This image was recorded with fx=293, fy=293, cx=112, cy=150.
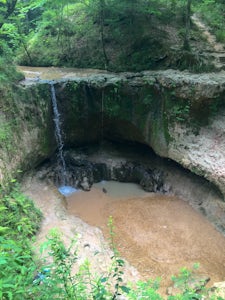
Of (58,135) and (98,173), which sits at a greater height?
(58,135)

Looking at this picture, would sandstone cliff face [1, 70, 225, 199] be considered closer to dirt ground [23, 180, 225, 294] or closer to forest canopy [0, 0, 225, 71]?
forest canopy [0, 0, 225, 71]

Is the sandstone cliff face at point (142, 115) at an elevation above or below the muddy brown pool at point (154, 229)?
above

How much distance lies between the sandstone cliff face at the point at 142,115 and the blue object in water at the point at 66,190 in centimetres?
131

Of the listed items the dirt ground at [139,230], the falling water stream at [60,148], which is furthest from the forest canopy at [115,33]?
the dirt ground at [139,230]

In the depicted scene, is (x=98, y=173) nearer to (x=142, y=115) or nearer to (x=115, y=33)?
(x=142, y=115)

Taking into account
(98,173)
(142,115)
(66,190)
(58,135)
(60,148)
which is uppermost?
(142,115)

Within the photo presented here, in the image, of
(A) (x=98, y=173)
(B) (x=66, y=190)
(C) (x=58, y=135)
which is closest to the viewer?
(B) (x=66, y=190)

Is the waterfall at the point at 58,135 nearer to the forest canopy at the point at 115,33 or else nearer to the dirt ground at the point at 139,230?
the dirt ground at the point at 139,230

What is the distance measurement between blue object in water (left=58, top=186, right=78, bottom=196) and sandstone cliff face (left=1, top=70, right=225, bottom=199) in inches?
51.7

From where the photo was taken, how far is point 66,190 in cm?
1078

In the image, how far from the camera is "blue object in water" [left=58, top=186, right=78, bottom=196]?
10.6 m

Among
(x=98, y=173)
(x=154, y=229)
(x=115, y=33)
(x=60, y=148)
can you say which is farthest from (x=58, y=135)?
(x=115, y=33)

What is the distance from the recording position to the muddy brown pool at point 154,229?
298 inches

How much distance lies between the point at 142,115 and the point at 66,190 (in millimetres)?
3951
